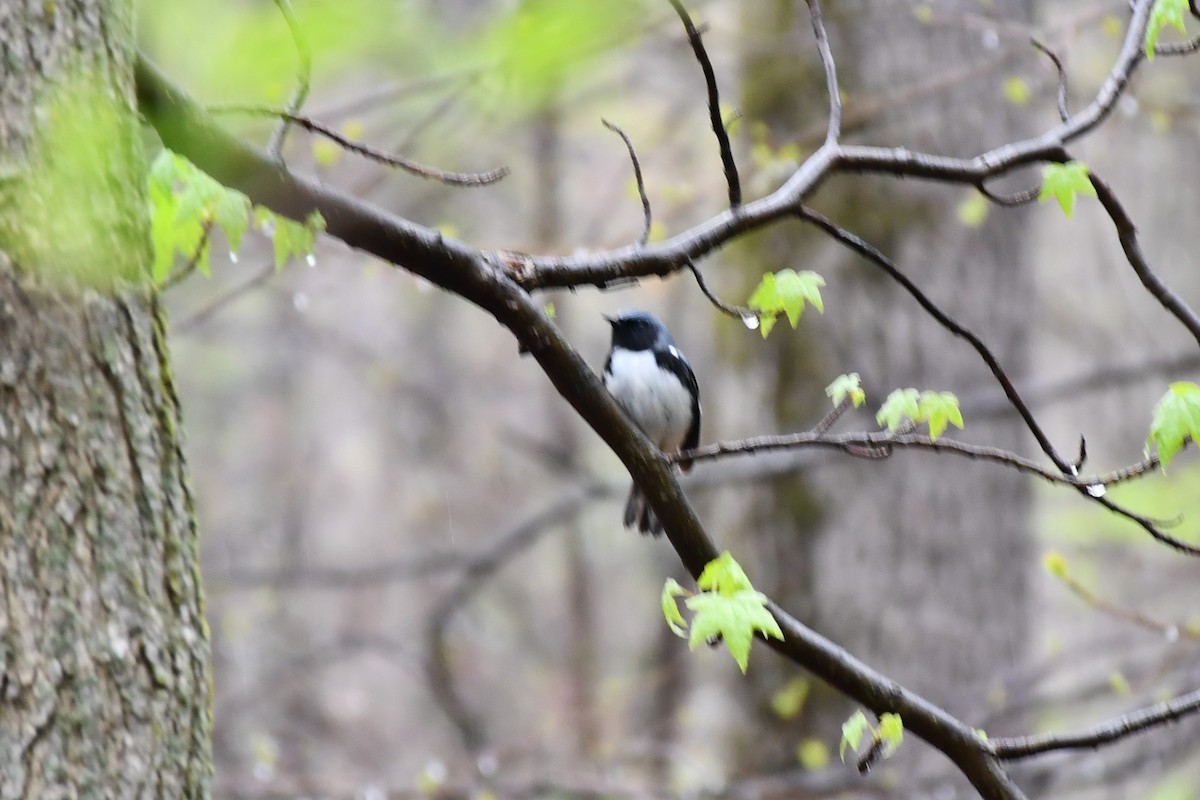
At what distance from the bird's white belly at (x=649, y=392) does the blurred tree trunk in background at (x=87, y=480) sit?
2122mm

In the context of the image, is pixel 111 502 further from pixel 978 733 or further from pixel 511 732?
pixel 511 732

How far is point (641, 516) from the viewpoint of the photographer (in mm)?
3941

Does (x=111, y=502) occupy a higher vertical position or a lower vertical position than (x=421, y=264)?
lower

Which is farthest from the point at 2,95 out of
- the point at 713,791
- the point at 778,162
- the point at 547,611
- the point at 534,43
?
the point at 547,611

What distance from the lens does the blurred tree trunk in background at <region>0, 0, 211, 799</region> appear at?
181cm

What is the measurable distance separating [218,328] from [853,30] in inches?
249

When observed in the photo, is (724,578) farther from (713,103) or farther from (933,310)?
→ (713,103)

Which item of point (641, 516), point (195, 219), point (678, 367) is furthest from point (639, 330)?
point (195, 219)

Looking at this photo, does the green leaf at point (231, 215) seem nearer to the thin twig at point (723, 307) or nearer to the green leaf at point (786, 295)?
the thin twig at point (723, 307)

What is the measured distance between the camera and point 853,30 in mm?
5160

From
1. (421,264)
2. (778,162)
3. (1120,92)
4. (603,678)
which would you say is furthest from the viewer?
(603,678)

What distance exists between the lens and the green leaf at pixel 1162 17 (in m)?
2.13

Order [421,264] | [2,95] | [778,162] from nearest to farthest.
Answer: [2,95] < [421,264] < [778,162]

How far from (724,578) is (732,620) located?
122 millimetres
